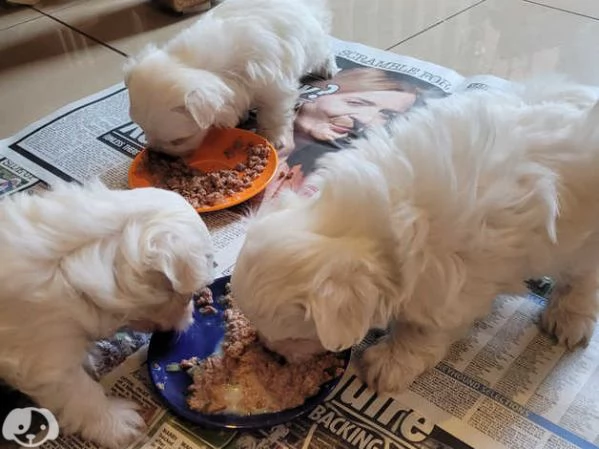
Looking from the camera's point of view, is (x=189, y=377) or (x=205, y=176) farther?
(x=205, y=176)

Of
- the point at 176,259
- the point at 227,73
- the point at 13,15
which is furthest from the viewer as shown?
the point at 13,15

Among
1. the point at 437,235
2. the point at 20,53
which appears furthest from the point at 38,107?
the point at 437,235

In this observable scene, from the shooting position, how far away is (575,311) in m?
1.14

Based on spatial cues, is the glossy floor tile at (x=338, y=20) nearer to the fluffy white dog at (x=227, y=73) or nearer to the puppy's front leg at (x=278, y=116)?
the fluffy white dog at (x=227, y=73)

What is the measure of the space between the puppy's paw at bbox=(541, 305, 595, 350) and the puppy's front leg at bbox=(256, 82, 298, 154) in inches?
28.1

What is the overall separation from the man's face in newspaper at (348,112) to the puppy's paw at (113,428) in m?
0.81

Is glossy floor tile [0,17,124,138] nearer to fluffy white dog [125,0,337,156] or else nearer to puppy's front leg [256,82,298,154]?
fluffy white dog [125,0,337,156]

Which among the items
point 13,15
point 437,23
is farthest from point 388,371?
point 13,15

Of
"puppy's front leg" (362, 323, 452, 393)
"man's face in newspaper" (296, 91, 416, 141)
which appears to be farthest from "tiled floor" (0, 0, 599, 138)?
"puppy's front leg" (362, 323, 452, 393)

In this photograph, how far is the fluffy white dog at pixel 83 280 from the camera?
3.13ft

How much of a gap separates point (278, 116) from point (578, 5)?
1185 mm

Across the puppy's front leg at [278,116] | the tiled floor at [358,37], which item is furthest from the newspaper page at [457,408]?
the tiled floor at [358,37]

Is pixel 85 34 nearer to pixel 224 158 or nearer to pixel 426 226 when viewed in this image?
pixel 224 158

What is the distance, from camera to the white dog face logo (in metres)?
1.06
